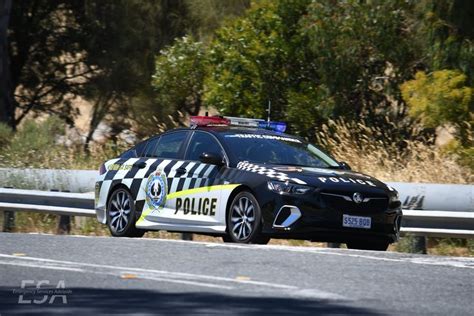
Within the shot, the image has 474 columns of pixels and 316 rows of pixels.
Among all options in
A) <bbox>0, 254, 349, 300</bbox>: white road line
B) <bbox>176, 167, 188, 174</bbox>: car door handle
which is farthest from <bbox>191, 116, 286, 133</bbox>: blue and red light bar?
<bbox>0, 254, 349, 300</bbox>: white road line

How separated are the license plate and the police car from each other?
10 millimetres

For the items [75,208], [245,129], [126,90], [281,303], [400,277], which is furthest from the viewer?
[126,90]

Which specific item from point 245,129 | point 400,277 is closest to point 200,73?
point 245,129

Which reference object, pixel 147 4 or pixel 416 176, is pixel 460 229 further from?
pixel 147 4

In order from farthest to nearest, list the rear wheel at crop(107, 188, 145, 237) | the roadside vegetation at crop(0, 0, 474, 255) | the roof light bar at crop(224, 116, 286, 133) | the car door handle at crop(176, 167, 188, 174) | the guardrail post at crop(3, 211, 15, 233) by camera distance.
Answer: the roadside vegetation at crop(0, 0, 474, 255) < the guardrail post at crop(3, 211, 15, 233) < the roof light bar at crop(224, 116, 286, 133) < the rear wheel at crop(107, 188, 145, 237) < the car door handle at crop(176, 167, 188, 174)

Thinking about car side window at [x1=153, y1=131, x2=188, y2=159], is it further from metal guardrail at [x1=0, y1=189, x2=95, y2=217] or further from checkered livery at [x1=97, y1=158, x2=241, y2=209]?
metal guardrail at [x1=0, y1=189, x2=95, y2=217]

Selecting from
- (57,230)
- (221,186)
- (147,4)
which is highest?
(147,4)

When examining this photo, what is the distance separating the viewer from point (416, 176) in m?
17.2

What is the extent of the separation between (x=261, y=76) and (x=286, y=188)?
13266 millimetres

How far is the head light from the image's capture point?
472 inches

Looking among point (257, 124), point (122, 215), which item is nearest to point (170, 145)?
point (122, 215)

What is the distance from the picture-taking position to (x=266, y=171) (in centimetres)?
1236

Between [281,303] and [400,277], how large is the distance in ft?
5.52

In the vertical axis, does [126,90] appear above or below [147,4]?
below
